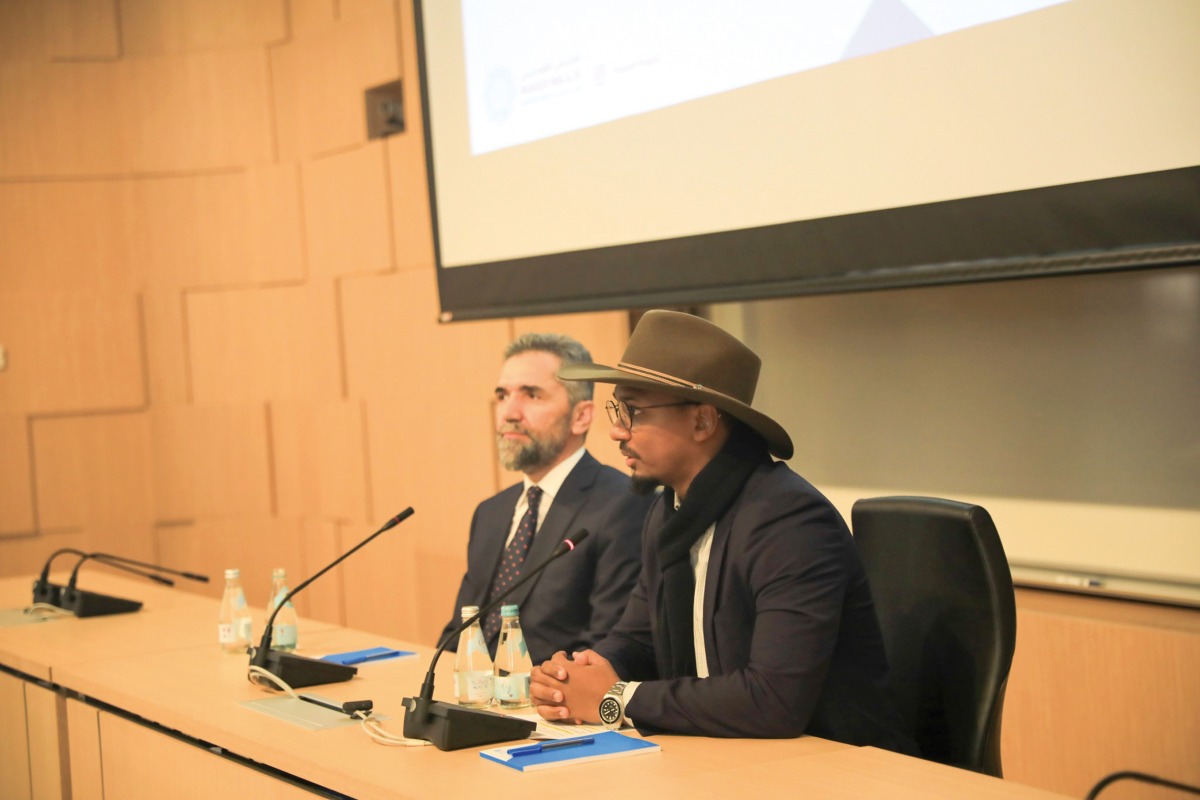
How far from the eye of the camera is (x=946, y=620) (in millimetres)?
2193

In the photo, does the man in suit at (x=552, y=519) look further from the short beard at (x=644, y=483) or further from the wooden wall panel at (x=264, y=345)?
the wooden wall panel at (x=264, y=345)

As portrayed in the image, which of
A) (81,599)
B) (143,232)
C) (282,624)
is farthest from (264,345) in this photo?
(282,624)

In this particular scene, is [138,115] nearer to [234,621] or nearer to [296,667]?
[234,621]

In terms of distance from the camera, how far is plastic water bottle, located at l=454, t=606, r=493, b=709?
7.13 ft

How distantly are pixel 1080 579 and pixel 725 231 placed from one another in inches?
49.2

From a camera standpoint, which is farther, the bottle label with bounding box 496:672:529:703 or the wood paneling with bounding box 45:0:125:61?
the wood paneling with bounding box 45:0:125:61

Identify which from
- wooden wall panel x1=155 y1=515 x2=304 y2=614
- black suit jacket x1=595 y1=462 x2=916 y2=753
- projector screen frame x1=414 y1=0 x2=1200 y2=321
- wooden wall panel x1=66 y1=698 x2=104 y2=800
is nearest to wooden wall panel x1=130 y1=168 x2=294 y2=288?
wooden wall panel x1=155 y1=515 x2=304 y2=614

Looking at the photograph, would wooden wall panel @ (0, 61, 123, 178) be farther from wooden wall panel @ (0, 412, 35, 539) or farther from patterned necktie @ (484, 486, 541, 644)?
patterned necktie @ (484, 486, 541, 644)

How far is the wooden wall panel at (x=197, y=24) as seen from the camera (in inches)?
223

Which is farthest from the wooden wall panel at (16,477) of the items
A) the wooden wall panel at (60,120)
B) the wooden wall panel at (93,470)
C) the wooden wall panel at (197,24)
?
the wooden wall panel at (197,24)

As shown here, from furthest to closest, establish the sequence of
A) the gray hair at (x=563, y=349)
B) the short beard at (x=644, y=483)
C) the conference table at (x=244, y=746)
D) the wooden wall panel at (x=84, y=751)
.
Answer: the gray hair at (x=563, y=349) → the wooden wall panel at (x=84, y=751) → the short beard at (x=644, y=483) → the conference table at (x=244, y=746)

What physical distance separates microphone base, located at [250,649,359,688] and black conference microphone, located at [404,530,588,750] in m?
0.54

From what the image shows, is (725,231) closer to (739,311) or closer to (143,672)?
(739,311)

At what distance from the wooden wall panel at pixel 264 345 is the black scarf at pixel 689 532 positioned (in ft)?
11.4
